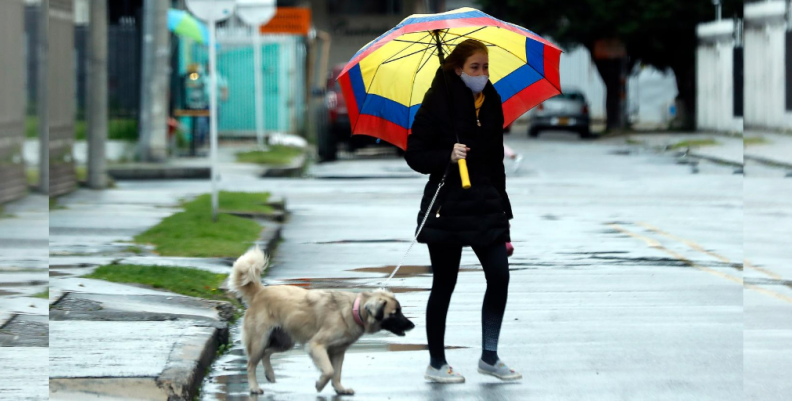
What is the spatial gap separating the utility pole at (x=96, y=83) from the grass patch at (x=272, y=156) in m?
5.46

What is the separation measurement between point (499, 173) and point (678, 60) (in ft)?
110

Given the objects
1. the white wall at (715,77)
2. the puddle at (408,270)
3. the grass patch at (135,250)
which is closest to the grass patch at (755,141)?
the white wall at (715,77)

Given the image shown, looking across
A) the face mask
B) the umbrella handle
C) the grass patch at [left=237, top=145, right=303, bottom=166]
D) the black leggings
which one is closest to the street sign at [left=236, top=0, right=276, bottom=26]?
the grass patch at [left=237, top=145, right=303, bottom=166]

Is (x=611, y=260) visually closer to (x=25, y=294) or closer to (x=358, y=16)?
(x=25, y=294)

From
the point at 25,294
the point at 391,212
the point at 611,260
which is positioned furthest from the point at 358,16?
the point at 25,294

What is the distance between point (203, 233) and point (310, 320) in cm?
623

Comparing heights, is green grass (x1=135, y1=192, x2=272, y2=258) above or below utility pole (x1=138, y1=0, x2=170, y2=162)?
below

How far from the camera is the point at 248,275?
20.6 ft

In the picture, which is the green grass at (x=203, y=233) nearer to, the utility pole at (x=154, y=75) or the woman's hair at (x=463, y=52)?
the woman's hair at (x=463, y=52)

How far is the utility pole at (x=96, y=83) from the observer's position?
57.9 ft

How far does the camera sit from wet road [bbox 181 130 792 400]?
6477mm

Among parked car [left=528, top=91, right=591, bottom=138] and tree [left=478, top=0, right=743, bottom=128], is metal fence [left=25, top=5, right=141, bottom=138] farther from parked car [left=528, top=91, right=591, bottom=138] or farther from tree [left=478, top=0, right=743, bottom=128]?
parked car [left=528, top=91, right=591, bottom=138]

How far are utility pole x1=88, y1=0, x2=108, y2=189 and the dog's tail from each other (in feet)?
39.0

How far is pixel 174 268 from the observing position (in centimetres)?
980
